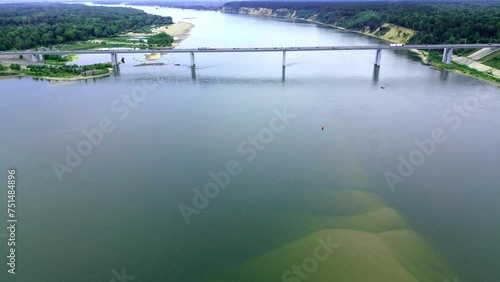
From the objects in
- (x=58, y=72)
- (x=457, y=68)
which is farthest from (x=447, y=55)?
(x=58, y=72)

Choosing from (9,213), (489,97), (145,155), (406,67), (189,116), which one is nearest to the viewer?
(9,213)

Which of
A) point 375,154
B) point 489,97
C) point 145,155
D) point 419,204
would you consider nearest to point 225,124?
point 145,155

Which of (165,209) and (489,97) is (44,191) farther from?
(489,97)

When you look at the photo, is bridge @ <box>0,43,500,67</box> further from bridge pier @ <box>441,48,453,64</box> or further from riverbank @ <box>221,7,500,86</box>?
riverbank @ <box>221,7,500,86</box>

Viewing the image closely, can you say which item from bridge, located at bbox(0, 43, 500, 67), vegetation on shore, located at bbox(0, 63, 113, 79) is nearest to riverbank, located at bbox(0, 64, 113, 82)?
vegetation on shore, located at bbox(0, 63, 113, 79)

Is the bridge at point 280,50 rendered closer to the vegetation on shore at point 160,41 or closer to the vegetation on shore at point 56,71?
the vegetation on shore at point 56,71

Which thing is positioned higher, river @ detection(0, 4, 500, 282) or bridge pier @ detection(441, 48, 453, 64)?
bridge pier @ detection(441, 48, 453, 64)

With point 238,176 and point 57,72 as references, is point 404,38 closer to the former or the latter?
point 57,72

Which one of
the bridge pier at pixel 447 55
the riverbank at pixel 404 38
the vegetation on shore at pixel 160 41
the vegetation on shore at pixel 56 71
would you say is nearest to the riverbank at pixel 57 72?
the vegetation on shore at pixel 56 71
